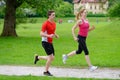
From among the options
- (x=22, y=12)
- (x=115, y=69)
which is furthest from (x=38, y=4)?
(x=115, y=69)

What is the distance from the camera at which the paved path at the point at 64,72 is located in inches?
510

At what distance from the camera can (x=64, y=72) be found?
13.6 meters

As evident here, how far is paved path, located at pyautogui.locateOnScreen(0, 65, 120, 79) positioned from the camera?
1296cm

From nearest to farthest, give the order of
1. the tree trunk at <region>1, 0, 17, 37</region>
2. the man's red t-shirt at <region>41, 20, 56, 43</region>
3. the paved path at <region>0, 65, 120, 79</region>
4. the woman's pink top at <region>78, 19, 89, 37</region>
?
1. the man's red t-shirt at <region>41, 20, 56, 43</region>
2. the paved path at <region>0, 65, 120, 79</region>
3. the woman's pink top at <region>78, 19, 89, 37</region>
4. the tree trunk at <region>1, 0, 17, 37</region>

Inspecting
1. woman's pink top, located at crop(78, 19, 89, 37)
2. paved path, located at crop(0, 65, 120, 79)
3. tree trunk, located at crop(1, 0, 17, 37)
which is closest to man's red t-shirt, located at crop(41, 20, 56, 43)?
paved path, located at crop(0, 65, 120, 79)

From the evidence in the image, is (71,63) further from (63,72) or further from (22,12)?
(22,12)

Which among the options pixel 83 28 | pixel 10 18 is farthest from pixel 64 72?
pixel 10 18

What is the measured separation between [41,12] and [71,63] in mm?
21289

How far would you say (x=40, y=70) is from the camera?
46.4 feet

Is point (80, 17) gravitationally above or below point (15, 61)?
above

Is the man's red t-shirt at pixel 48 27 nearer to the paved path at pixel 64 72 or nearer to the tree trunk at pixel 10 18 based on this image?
the paved path at pixel 64 72

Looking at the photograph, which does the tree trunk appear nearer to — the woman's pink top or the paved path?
the paved path

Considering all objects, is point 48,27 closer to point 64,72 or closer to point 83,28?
point 64,72

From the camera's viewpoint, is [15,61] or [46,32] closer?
[46,32]
